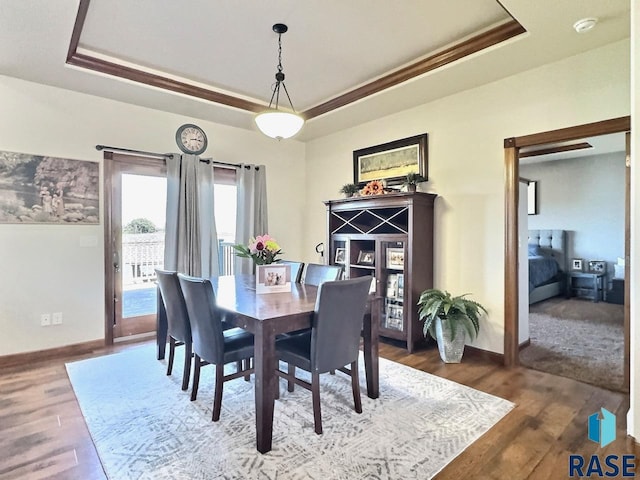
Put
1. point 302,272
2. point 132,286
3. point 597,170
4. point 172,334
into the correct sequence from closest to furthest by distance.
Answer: point 172,334, point 302,272, point 132,286, point 597,170

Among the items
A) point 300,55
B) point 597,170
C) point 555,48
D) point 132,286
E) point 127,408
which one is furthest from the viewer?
point 597,170

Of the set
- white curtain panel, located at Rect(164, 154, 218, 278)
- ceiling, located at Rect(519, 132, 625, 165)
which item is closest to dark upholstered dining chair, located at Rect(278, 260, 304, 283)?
white curtain panel, located at Rect(164, 154, 218, 278)

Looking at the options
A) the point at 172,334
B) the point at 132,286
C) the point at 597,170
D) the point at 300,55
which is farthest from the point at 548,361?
the point at 597,170

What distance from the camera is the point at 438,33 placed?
278cm

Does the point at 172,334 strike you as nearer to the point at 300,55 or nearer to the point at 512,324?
the point at 300,55

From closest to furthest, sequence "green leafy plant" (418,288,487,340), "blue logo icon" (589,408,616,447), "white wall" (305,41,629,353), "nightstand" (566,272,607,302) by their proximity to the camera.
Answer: "blue logo icon" (589,408,616,447), "white wall" (305,41,629,353), "green leafy plant" (418,288,487,340), "nightstand" (566,272,607,302)

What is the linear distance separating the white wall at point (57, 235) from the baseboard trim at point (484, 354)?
3.75 meters

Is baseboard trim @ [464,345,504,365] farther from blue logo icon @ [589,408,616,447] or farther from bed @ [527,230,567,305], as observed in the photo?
bed @ [527,230,567,305]

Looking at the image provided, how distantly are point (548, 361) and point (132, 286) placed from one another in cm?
432

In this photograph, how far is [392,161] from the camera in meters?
4.19

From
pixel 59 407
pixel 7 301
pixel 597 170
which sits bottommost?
pixel 59 407

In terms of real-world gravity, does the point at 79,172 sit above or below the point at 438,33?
below

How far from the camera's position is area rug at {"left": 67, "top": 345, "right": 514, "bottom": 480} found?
1.82 metres

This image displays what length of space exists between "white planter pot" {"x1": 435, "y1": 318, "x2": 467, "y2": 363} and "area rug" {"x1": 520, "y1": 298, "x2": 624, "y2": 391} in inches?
23.5
